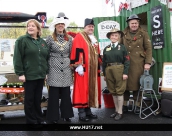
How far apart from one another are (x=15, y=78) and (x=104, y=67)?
172 cm

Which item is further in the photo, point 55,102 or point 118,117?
point 118,117

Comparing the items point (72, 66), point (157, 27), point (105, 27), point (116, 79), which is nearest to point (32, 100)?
point (72, 66)

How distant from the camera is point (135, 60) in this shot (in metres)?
4.04

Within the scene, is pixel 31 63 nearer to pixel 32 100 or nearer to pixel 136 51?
pixel 32 100

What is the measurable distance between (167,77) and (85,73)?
1.56 m

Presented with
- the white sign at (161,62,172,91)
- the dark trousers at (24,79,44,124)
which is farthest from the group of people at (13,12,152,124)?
the white sign at (161,62,172,91)

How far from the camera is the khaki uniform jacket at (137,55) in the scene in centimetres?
403

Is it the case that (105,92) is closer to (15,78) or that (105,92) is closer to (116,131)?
(116,131)

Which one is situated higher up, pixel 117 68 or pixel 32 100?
pixel 117 68

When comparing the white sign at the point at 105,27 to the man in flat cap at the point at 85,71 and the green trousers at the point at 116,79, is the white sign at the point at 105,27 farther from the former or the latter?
the green trousers at the point at 116,79

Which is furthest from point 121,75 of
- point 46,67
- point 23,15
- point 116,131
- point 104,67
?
point 23,15

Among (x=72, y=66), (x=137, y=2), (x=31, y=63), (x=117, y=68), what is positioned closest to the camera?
(x=31, y=63)

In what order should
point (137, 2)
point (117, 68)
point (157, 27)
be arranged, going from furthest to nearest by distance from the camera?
point (137, 2) < point (157, 27) < point (117, 68)

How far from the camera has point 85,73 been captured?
12.2 ft
